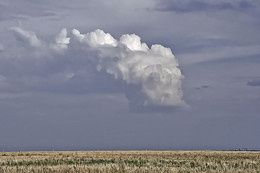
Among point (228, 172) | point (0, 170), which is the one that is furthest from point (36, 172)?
point (228, 172)

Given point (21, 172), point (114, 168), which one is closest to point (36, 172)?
point (21, 172)

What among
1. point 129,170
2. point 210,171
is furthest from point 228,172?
point 129,170

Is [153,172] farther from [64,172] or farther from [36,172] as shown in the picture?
[36,172]

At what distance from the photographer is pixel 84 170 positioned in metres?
35.8

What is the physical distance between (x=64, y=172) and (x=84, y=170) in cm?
161

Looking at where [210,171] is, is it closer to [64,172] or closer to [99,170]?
[99,170]

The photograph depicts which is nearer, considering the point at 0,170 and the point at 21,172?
the point at 21,172

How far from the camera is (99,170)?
1385 inches

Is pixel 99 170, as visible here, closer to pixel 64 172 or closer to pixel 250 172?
pixel 64 172

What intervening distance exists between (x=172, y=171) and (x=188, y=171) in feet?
4.07

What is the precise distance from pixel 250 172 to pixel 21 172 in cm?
1794

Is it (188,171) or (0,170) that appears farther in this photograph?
(0,170)

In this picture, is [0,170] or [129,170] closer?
[129,170]

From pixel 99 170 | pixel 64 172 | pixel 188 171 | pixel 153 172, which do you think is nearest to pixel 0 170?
pixel 64 172
